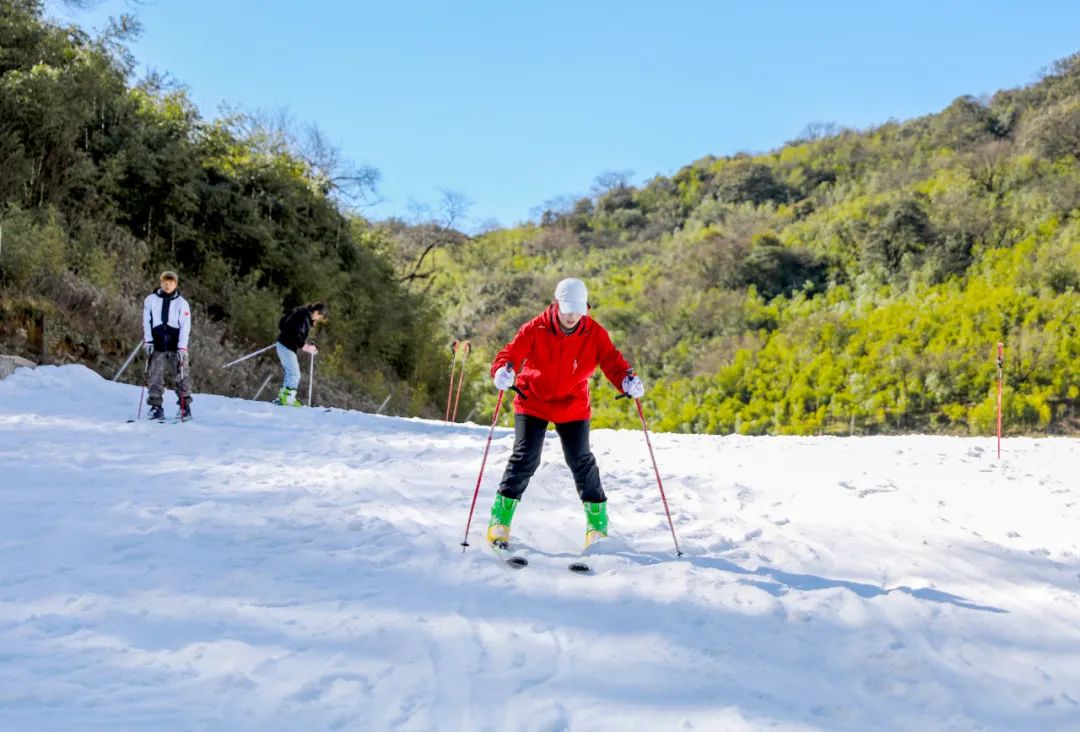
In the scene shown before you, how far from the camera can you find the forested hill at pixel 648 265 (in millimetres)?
16078

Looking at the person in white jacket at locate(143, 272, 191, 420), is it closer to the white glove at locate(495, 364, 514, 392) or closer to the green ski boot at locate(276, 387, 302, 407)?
the green ski boot at locate(276, 387, 302, 407)

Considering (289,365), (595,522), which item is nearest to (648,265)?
(289,365)

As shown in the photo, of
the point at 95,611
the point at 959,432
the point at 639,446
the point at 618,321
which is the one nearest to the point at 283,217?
the point at 639,446

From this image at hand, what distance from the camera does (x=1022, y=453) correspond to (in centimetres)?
909

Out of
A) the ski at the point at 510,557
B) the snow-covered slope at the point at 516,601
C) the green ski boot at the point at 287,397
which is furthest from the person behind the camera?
the green ski boot at the point at 287,397

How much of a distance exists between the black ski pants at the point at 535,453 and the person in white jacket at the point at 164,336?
603cm

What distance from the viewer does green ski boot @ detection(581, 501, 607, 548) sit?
498 centimetres

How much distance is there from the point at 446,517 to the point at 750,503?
2.59 m

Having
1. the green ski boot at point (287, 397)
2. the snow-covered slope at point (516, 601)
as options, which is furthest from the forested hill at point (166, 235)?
the snow-covered slope at point (516, 601)

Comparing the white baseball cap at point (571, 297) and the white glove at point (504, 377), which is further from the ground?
the white baseball cap at point (571, 297)

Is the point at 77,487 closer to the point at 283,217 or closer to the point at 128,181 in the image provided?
the point at 128,181

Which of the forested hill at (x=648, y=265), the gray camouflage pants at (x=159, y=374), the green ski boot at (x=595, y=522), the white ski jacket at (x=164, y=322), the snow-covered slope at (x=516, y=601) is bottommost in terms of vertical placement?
the snow-covered slope at (x=516, y=601)

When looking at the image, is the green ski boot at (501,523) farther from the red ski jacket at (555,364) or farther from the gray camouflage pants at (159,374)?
the gray camouflage pants at (159,374)

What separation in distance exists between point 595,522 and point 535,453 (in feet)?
2.06
